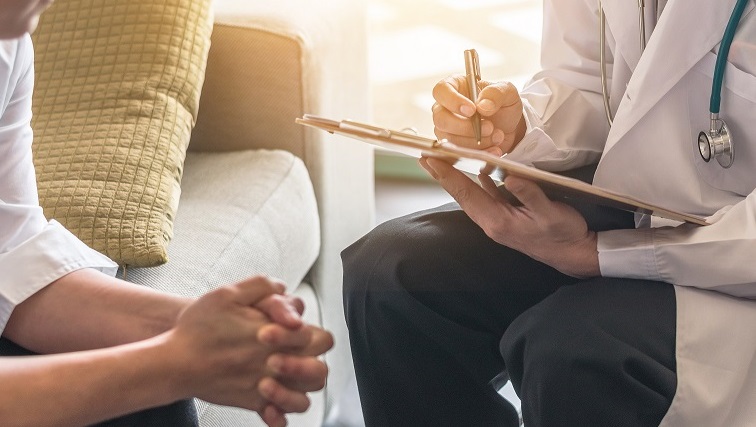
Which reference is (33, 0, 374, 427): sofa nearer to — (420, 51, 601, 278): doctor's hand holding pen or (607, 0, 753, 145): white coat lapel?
(420, 51, 601, 278): doctor's hand holding pen

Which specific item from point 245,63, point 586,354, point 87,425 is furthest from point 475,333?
point 245,63

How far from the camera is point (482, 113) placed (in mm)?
1183

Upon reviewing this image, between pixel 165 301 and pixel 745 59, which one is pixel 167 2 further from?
pixel 745 59

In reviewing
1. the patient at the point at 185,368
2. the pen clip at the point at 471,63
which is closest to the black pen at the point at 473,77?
the pen clip at the point at 471,63

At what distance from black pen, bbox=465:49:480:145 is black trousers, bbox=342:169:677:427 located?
0.39ft

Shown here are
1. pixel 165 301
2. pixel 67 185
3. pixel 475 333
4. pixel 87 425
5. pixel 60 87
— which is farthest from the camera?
pixel 60 87

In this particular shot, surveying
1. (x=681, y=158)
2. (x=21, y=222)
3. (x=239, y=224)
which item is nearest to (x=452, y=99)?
(x=681, y=158)

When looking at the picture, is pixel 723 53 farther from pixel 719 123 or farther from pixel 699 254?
pixel 699 254

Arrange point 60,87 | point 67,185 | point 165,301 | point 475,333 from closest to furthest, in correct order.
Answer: point 165,301
point 475,333
point 67,185
point 60,87

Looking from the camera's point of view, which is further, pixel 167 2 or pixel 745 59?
pixel 167 2

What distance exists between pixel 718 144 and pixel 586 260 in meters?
0.19

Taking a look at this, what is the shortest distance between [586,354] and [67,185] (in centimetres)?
73

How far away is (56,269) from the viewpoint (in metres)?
1.07

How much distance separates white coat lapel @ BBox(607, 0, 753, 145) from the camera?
3.56ft
